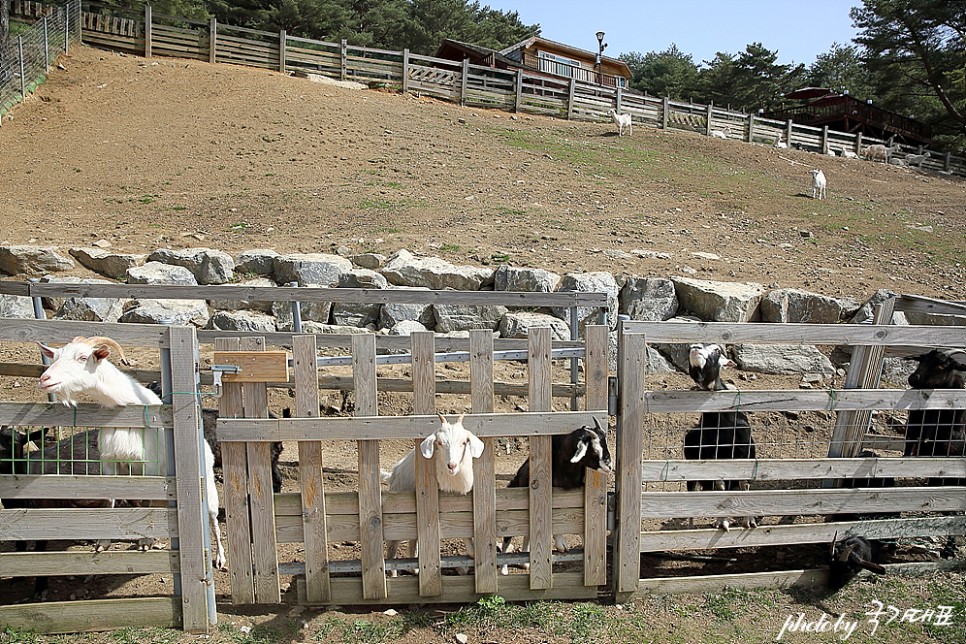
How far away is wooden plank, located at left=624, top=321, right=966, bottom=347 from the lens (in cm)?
441

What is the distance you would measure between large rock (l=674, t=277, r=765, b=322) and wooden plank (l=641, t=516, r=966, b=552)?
573cm

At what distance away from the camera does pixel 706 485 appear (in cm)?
617

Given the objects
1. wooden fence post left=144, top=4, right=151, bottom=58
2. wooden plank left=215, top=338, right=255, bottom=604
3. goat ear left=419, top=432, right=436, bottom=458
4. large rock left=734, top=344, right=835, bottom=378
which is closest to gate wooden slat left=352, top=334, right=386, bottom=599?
goat ear left=419, top=432, right=436, bottom=458

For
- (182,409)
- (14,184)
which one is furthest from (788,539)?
(14,184)

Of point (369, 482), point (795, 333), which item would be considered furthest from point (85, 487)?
point (795, 333)

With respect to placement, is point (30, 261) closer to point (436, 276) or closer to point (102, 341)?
point (436, 276)

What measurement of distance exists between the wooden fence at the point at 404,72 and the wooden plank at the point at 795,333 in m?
24.7

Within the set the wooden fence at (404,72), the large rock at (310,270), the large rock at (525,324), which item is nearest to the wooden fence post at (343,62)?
the wooden fence at (404,72)

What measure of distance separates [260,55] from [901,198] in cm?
2281

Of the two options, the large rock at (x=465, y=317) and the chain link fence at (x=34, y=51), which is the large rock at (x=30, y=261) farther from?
the chain link fence at (x=34, y=51)

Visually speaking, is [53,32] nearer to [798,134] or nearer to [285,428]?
[285,428]

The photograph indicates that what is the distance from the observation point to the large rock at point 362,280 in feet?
34.6

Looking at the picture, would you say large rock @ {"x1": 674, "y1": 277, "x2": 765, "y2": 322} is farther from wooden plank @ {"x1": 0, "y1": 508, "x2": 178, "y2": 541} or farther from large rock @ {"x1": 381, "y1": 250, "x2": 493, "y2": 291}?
wooden plank @ {"x1": 0, "y1": 508, "x2": 178, "y2": 541}

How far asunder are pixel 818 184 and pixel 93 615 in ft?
66.7
